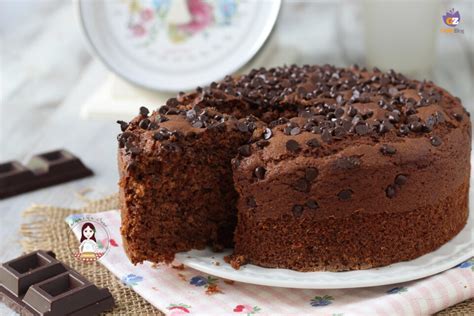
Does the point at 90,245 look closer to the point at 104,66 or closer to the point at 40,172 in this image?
the point at 40,172

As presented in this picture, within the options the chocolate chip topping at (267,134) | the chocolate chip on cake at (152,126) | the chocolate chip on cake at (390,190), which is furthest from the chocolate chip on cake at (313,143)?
the chocolate chip on cake at (152,126)

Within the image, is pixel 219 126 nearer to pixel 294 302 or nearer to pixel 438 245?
pixel 294 302

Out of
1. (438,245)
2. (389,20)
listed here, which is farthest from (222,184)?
(389,20)

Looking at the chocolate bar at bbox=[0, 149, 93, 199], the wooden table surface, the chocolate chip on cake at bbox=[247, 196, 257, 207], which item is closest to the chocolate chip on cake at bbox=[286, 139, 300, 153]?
the chocolate chip on cake at bbox=[247, 196, 257, 207]

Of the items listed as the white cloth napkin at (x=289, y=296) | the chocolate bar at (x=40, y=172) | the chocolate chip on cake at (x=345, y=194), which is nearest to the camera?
the white cloth napkin at (x=289, y=296)

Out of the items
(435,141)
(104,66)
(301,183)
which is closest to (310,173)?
(301,183)
